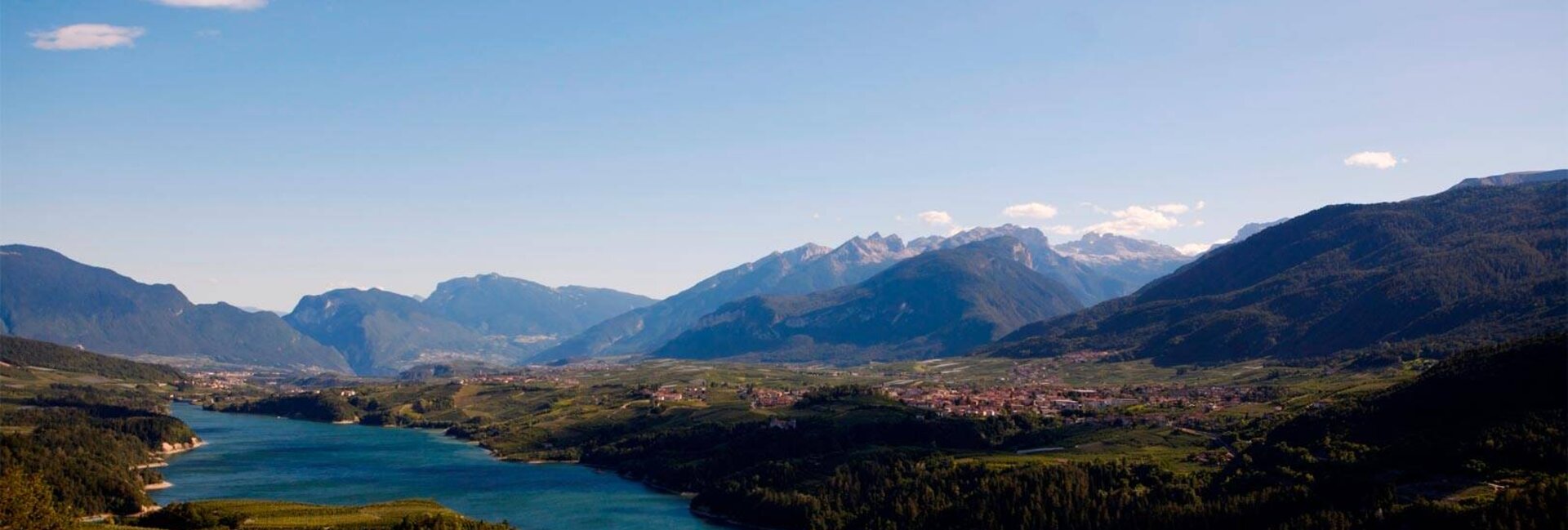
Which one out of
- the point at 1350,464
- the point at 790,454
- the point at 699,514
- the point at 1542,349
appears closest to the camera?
the point at 1350,464

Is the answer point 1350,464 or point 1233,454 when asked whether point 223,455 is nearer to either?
point 1233,454

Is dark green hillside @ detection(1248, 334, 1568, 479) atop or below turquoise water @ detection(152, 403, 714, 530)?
atop

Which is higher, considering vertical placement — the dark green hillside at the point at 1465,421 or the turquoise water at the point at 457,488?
the dark green hillside at the point at 1465,421

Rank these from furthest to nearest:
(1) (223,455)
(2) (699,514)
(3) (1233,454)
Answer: (1) (223,455), (2) (699,514), (3) (1233,454)

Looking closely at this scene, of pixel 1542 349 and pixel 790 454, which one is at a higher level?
pixel 1542 349

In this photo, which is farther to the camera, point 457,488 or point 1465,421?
point 457,488

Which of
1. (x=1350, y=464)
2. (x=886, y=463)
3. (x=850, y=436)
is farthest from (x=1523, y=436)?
(x=850, y=436)

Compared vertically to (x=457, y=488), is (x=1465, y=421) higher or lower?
higher

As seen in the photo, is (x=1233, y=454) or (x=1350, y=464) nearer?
(x=1350, y=464)

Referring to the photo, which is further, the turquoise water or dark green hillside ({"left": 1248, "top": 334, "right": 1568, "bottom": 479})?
the turquoise water

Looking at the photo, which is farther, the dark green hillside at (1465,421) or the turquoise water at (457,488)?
the turquoise water at (457,488)
